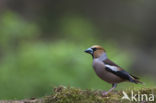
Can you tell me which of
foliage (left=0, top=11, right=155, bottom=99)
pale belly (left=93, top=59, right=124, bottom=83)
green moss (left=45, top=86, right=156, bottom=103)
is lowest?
green moss (left=45, top=86, right=156, bottom=103)

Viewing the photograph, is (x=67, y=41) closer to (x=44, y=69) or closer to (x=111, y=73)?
(x=44, y=69)

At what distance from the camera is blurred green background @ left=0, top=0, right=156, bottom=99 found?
11055mm

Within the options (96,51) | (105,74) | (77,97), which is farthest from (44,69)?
(77,97)

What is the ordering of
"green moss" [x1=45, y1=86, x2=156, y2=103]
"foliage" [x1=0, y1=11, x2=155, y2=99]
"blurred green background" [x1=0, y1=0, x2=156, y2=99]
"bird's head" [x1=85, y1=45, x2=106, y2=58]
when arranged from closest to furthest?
1. "green moss" [x1=45, y1=86, x2=156, y2=103]
2. "bird's head" [x1=85, y1=45, x2=106, y2=58]
3. "foliage" [x1=0, y1=11, x2=155, y2=99]
4. "blurred green background" [x1=0, y1=0, x2=156, y2=99]

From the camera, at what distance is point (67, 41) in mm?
15031

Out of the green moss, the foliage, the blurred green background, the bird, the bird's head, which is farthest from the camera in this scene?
the blurred green background

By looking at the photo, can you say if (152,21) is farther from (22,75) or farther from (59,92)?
(59,92)

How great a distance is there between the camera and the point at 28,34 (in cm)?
1443

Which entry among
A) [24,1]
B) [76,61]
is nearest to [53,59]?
[76,61]

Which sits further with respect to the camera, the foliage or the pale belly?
the foliage

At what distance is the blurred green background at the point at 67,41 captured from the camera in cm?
1105

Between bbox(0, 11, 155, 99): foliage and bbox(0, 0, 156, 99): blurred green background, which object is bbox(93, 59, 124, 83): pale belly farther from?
bbox(0, 11, 155, 99): foliage

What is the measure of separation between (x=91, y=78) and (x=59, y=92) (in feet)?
17.0

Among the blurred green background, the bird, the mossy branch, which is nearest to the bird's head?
the bird
